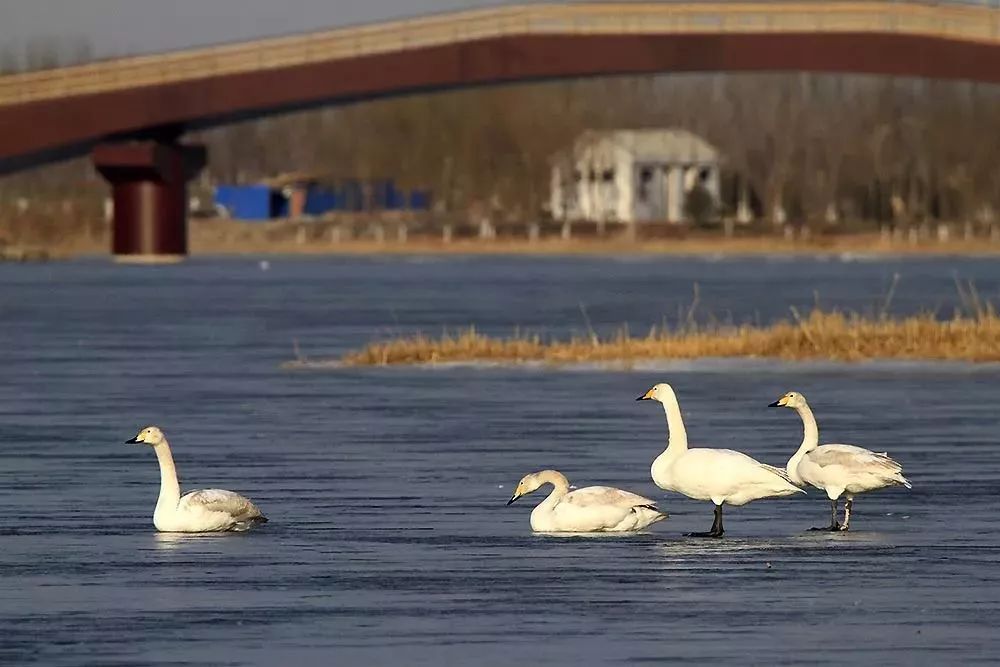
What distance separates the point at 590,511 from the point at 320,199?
495ft

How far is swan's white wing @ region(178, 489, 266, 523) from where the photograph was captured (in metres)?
20.2

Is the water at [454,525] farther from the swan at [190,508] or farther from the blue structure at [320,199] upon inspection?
the blue structure at [320,199]

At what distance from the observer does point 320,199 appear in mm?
170125

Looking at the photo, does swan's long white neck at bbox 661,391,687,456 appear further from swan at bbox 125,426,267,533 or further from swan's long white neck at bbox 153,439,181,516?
swan's long white neck at bbox 153,439,181,516

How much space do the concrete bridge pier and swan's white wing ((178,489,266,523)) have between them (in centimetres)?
8641

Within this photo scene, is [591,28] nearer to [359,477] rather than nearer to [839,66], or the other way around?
[839,66]

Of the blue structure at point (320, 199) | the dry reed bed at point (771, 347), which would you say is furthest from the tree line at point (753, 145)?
the dry reed bed at point (771, 347)

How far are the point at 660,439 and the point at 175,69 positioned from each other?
70782 mm

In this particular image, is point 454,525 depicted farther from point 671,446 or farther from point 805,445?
point 805,445

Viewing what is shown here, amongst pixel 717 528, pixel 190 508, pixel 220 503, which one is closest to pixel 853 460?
pixel 717 528

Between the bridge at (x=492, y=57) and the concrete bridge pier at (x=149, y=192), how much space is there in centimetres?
605

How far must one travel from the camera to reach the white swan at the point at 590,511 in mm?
19906

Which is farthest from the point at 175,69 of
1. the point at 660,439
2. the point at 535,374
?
the point at 660,439

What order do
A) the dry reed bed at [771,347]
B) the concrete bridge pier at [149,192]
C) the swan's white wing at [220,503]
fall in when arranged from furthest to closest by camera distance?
1. the concrete bridge pier at [149,192]
2. the dry reed bed at [771,347]
3. the swan's white wing at [220,503]
